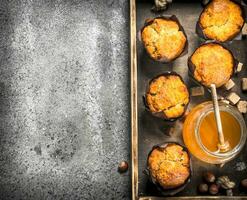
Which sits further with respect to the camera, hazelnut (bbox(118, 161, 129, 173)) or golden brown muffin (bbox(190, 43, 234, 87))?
hazelnut (bbox(118, 161, 129, 173))

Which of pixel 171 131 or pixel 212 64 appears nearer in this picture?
pixel 212 64

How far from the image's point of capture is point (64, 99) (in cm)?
319

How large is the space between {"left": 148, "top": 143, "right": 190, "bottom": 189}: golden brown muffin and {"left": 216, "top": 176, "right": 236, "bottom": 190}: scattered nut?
0.26m

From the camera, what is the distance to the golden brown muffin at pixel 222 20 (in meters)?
2.78

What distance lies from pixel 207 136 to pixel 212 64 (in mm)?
429

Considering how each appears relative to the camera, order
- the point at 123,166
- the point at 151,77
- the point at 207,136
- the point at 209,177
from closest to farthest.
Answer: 1. the point at 207,136
2. the point at 209,177
3. the point at 151,77
4. the point at 123,166

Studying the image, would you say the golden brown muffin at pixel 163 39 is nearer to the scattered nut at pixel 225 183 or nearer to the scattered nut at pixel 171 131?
the scattered nut at pixel 171 131

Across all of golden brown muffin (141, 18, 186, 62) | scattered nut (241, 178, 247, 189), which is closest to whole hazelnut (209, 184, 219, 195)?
scattered nut (241, 178, 247, 189)

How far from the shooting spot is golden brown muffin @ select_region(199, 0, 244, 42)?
109 inches

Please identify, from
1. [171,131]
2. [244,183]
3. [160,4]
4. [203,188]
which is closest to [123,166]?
[171,131]

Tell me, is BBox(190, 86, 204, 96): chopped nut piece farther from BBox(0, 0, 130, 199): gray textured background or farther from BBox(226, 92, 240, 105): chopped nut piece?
BBox(0, 0, 130, 199): gray textured background

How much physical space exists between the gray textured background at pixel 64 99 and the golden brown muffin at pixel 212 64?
613 millimetres

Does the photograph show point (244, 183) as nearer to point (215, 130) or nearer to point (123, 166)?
point (215, 130)

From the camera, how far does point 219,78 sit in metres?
2.73
